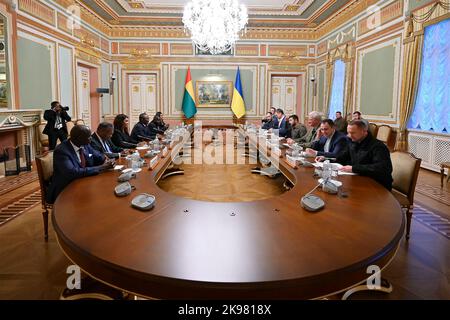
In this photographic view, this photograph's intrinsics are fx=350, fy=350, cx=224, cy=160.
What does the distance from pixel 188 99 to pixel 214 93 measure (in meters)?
1.00

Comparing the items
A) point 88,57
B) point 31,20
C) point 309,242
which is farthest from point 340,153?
point 88,57

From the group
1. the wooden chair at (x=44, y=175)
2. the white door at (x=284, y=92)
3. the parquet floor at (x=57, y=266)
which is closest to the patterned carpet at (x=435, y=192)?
the parquet floor at (x=57, y=266)

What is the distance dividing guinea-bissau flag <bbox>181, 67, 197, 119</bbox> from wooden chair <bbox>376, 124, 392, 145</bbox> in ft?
21.5

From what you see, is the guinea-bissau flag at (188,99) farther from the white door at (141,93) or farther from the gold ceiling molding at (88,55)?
the gold ceiling molding at (88,55)

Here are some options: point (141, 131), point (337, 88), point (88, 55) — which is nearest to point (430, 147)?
point (337, 88)

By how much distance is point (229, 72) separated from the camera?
40.2 ft

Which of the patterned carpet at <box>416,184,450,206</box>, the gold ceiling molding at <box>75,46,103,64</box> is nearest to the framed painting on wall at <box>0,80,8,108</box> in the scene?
the gold ceiling molding at <box>75,46,103,64</box>

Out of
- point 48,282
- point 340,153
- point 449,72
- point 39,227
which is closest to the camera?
point 48,282

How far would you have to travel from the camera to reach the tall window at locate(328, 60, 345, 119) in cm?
975

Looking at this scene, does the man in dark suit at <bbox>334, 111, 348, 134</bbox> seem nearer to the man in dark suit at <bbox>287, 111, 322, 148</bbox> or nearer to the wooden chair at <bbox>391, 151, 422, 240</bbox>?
the man in dark suit at <bbox>287, 111, 322, 148</bbox>

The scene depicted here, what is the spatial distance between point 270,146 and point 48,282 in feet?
11.4

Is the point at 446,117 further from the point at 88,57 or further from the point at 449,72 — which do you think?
the point at 88,57

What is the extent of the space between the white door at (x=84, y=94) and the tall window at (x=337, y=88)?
284 inches

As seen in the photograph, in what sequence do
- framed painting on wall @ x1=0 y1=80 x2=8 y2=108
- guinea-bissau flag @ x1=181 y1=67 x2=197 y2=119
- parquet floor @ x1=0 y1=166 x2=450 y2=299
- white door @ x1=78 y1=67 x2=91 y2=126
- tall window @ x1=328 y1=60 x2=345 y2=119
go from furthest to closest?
guinea-bissau flag @ x1=181 y1=67 x2=197 y2=119, white door @ x1=78 y1=67 x2=91 y2=126, tall window @ x1=328 y1=60 x2=345 y2=119, framed painting on wall @ x1=0 y1=80 x2=8 y2=108, parquet floor @ x1=0 y1=166 x2=450 y2=299
